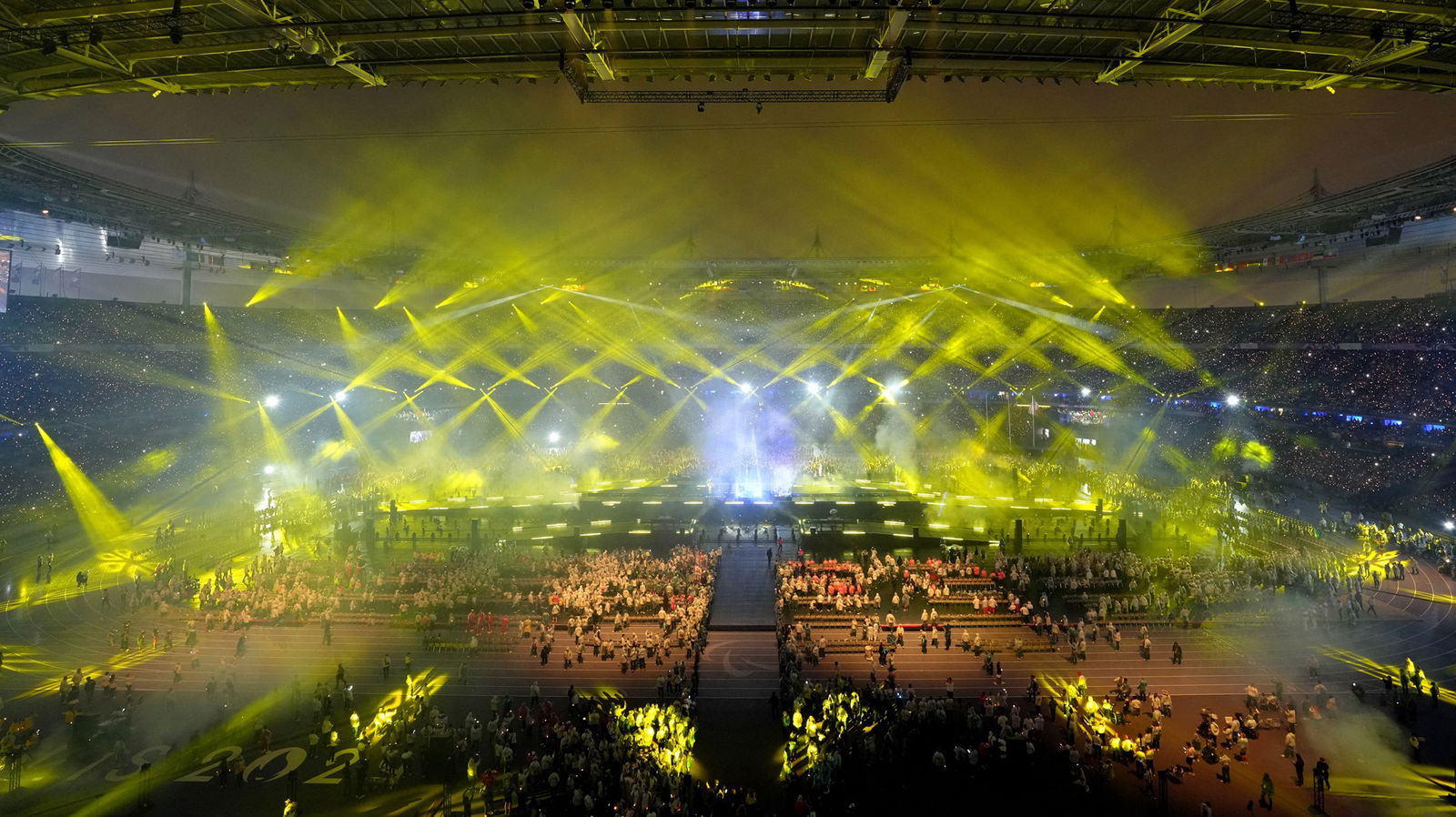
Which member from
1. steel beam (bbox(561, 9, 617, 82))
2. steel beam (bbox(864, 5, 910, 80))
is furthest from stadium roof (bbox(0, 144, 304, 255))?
steel beam (bbox(864, 5, 910, 80))

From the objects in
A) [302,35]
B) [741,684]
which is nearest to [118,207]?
[302,35]

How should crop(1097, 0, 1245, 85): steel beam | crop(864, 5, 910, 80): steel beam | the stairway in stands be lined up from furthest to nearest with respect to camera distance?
the stairway in stands
crop(1097, 0, 1245, 85): steel beam
crop(864, 5, 910, 80): steel beam

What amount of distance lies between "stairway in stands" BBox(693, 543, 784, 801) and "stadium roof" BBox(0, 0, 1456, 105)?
37.7 feet

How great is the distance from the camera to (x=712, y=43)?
8477 mm

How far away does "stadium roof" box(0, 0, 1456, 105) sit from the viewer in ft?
24.9

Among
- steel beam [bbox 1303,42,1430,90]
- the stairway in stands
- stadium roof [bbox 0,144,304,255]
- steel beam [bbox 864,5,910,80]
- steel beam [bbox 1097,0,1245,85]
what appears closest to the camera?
steel beam [bbox 864,5,910,80]

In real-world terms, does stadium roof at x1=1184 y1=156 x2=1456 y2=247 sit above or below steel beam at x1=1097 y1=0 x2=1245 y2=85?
above

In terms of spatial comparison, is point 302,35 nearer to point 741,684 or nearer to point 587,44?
point 587,44

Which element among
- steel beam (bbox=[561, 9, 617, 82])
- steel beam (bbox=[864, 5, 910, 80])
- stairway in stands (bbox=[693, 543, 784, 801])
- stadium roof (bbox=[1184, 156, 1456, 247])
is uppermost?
stadium roof (bbox=[1184, 156, 1456, 247])

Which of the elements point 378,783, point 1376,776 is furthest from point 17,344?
point 1376,776

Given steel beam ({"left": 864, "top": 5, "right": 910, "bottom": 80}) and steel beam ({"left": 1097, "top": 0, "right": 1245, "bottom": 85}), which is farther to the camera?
steel beam ({"left": 1097, "top": 0, "right": 1245, "bottom": 85})

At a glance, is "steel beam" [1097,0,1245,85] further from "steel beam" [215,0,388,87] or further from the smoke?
the smoke

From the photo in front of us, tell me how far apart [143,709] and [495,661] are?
7.22m

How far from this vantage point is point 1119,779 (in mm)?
11359
